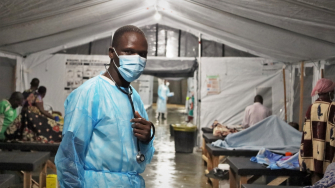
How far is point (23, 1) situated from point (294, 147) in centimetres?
432

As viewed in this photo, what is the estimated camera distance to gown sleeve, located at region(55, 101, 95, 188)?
128cm

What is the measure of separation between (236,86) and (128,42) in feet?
22.1

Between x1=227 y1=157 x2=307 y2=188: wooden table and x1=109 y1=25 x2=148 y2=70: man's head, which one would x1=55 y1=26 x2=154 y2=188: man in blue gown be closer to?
x1=109 y1=25 x2=148 y2=70: man's head

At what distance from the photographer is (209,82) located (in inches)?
312

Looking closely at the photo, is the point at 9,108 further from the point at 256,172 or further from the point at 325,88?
the point at 325,88

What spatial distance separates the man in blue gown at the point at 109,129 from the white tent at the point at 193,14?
6.66 feet

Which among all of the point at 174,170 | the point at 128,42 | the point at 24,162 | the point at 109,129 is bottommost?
the point at 174,170

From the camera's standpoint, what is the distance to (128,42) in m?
1.47

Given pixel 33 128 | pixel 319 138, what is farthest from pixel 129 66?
pixel 33 128

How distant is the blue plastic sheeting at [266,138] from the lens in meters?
5.27

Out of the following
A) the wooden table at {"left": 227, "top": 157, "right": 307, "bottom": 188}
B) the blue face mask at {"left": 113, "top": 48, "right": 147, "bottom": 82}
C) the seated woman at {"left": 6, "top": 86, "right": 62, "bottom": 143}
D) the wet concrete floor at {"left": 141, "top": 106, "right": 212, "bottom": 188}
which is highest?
the blue face mask at {"left": 113, "top": 48, "right": 147, "bottom": 82}

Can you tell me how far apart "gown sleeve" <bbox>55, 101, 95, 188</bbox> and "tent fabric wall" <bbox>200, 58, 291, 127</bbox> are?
673 centimetres

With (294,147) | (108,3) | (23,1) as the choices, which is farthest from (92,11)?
(294,147)

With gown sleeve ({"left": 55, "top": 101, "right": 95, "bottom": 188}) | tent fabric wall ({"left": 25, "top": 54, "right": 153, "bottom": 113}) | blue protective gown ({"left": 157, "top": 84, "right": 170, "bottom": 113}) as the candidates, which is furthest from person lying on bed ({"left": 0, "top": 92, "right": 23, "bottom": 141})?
blue protective gown ({"left": 157, "top": 84, "right": 170, "bottom": 113})
